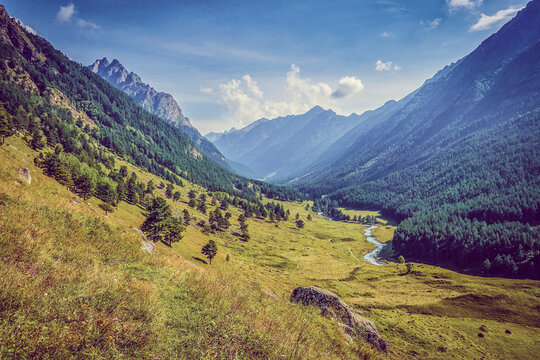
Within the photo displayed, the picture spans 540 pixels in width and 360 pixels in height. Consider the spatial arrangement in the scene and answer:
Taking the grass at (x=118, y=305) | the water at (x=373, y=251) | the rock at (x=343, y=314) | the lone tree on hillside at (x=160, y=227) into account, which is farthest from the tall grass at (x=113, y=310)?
the water at (x=373, y=251)

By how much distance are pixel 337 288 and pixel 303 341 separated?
209ft

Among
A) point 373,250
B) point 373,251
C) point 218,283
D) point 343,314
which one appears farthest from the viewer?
point 373,250

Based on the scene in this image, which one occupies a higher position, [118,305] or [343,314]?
[118,305]

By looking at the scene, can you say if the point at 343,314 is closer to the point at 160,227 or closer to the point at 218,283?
the point at 218,283

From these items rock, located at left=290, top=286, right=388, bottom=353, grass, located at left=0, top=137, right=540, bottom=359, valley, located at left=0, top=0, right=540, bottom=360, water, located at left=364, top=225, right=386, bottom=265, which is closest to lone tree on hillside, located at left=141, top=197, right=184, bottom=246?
valley, located at left=0, top=0, right=540, bottom=360

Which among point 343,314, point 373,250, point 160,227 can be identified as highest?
point 160,227

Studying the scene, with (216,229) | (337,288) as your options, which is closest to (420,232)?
(337,288)

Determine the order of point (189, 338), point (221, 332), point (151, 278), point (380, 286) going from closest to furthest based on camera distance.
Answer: point (189, 338)
point (221, 332)
point (151, 278)
point (380, 286)

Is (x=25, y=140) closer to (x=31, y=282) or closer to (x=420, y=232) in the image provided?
(x=31, y=282)

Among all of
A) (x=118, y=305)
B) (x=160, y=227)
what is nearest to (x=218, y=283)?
(x=118, y=305)

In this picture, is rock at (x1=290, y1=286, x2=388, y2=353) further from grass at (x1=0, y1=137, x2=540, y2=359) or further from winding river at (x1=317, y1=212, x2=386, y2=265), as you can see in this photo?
winding river at (x1=317, y1=212, x2=386, y2=265)

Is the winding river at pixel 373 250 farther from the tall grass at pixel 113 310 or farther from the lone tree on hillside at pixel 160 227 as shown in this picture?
the tall grass at pixel 113 310

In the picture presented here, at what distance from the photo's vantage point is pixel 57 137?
110 m

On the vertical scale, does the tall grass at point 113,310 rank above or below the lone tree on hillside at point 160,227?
above
